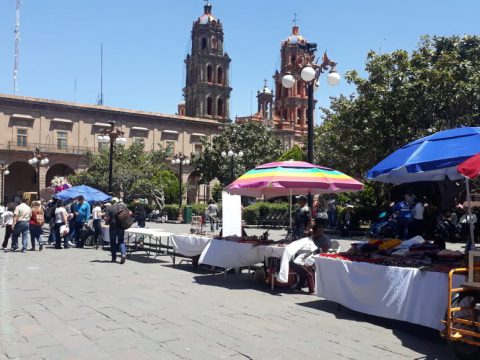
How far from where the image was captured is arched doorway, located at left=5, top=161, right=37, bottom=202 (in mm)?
57688

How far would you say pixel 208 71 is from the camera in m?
70.4

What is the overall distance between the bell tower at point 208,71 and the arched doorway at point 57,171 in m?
19.5

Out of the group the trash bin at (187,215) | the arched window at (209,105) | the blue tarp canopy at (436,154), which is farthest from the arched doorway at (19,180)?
the blue tarp canopy at (436,154)

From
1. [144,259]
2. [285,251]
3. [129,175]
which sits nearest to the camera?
[285,251]

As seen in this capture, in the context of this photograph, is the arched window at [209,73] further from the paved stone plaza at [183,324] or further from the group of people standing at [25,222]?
the paved stone plaza at [183,324]

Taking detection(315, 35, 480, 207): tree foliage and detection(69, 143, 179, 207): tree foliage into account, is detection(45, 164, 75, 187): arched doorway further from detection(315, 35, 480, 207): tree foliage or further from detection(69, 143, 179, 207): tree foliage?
detection(315, 35, 480, 207): tree foliage

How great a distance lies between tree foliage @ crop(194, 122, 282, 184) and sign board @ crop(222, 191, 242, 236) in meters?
36.9

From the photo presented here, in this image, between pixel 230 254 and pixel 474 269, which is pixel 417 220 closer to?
pixel 230 254

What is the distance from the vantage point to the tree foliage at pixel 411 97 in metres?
20.7

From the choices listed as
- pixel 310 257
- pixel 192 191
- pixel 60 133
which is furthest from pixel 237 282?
pixel 192 191

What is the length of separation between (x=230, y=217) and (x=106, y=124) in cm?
5262

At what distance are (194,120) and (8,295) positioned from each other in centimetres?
5979

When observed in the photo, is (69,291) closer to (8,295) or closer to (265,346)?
(8,295)

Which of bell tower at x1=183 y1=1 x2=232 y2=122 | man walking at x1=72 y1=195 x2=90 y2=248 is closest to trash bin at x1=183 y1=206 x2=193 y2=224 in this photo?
man walking at x1=72 y1=195 x2=90 y2=248
